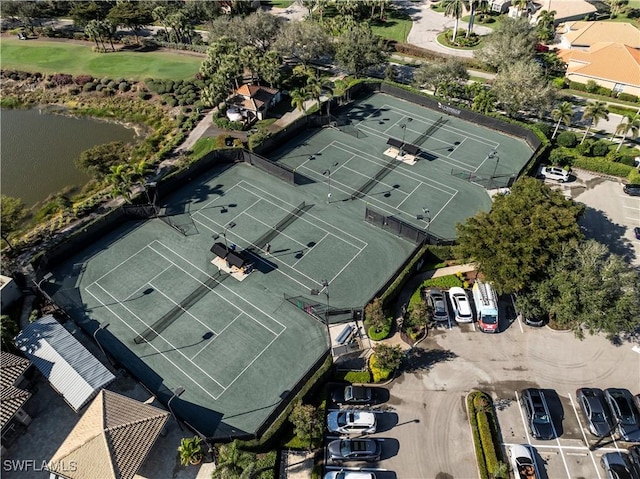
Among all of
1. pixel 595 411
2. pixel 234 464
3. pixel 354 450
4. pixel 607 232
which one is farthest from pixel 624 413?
pixel 234 464

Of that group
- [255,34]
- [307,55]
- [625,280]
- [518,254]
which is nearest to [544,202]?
[518,254]

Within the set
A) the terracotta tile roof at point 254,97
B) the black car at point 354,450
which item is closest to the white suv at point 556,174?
the terracotta tile roof at point 254,97

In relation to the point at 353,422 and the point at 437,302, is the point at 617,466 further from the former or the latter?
the point at 353,422

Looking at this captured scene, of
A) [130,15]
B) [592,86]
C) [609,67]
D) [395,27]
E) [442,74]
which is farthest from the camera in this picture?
[395,27]

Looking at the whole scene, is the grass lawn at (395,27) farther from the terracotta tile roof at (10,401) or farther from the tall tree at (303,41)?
the terracotta tile roof at (10,401)

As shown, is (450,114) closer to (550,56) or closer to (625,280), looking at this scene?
(550,56)

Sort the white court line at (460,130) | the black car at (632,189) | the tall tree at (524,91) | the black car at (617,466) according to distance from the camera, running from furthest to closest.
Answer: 1. the white court line at (460,130)
2. the tall tree at (524,91)
3. the black car at (632,189)
4. the black car at (617,466)

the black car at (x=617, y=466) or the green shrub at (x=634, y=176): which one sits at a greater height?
the green shrub at (x=634, y=176)
